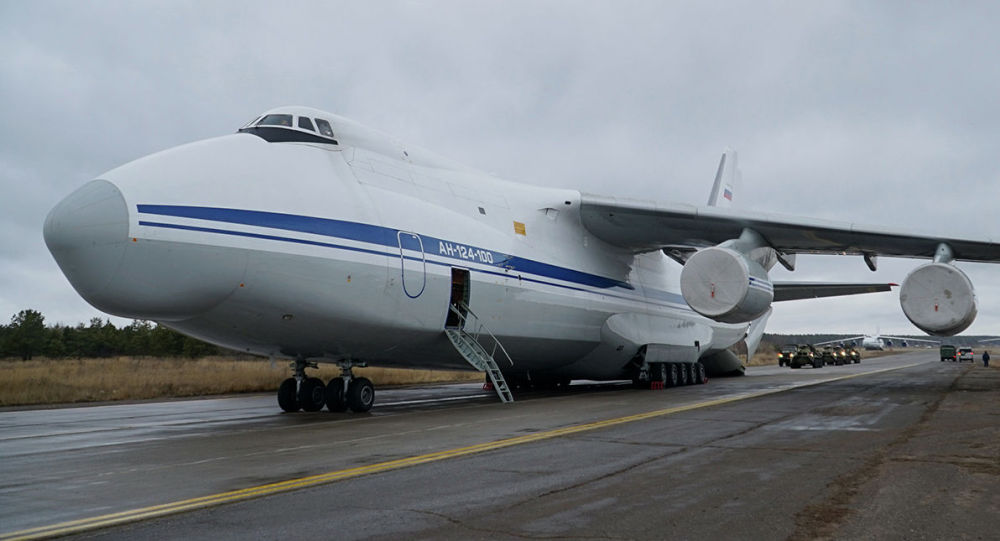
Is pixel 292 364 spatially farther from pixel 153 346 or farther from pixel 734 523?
pixel 153 346

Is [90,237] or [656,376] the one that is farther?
[656,376]

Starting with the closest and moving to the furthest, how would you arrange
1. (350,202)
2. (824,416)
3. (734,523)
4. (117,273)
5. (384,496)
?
(734,523) → (384,496) → (117,273) → (824,416) → (350,202)

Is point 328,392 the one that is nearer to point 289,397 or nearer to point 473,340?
point 289,397

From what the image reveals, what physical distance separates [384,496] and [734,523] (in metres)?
2.23

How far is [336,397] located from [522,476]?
7.14m

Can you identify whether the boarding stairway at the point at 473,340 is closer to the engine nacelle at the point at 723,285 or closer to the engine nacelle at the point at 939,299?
the engine nacelle at the point at 723,285

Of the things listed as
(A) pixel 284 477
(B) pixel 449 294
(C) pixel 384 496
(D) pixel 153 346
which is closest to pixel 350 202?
(B) pixel 449 294

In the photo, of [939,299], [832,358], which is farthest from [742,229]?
[832,358]

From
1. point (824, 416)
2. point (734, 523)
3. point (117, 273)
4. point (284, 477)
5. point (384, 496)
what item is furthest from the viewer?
point (824, 416)

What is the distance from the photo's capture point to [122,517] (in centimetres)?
449

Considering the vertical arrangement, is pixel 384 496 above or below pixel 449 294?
below

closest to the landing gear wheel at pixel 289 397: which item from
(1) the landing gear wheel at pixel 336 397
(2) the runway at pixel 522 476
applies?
(1) the landing gear wheel at pixel 336 397

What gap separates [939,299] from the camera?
14047 mm

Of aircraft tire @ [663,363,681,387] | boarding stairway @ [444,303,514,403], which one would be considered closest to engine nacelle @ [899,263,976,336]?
aircraft tire @ [663,363,681,387]
